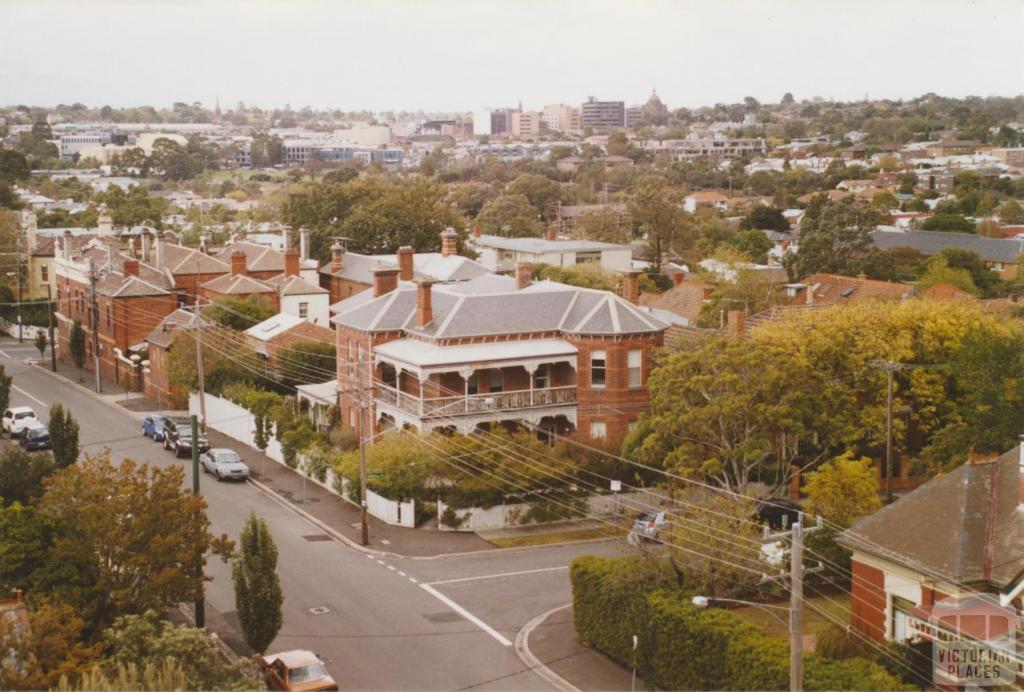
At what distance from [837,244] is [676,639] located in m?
60.4

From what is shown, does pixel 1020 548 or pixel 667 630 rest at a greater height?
pixel 1020 548

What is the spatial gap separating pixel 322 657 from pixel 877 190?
135358 mm

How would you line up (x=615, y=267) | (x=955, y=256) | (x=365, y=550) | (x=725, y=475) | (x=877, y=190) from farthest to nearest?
(x=877, y=190) < (x=615, y=267) < (x=955, y=256) < (x=365, y=550) < (x=725, y=475)

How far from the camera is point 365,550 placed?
3916cm

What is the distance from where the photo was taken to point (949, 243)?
9281 centimetres

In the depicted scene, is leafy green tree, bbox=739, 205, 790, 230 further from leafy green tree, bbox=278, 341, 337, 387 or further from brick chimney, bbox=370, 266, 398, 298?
brick chimney, bbox=370, 266, 398, 298

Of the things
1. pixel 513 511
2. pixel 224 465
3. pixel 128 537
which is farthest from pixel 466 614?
pixel 224 465

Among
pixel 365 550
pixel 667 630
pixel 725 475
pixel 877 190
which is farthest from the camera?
pixel 877 190

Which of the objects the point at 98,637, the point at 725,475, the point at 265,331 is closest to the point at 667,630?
the point at 725,475

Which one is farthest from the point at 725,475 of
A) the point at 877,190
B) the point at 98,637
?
the point at 877,190

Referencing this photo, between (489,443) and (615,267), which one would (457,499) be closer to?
(489,443)

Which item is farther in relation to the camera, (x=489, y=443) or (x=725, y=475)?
(x=489, y=443)

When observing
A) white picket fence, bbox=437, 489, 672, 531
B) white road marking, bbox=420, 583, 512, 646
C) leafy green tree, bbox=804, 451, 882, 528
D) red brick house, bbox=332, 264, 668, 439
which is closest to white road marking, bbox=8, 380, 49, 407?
red brick house, bbox=332, 264, 668, 439

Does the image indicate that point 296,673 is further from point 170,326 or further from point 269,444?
point 170,326
